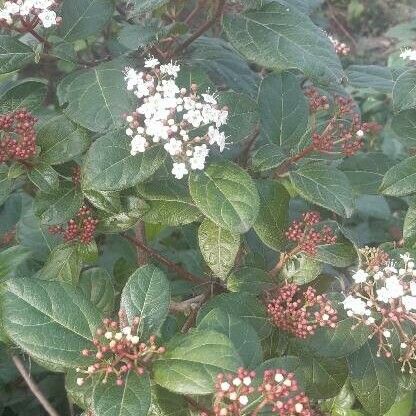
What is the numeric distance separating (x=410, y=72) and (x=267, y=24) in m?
0.38

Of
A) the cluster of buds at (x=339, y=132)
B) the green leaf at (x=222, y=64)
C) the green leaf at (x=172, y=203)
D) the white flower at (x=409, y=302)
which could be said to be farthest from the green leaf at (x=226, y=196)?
the green leaf at (x=222, y=64)

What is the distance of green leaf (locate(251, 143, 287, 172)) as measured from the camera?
4.74 feet

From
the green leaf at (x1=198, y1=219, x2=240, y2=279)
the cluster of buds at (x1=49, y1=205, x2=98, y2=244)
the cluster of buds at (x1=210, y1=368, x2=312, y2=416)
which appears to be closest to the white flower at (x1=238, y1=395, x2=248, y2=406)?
the cluster of buds at (x1=210, y1=368, x2=312, y2=416)

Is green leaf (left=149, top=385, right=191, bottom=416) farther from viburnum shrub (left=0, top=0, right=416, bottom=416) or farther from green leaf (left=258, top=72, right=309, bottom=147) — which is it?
green leaf (left=258, top=72, right=309, bottom=147)

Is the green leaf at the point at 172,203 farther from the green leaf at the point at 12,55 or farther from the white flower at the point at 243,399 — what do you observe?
the white flower at the point at 243,399

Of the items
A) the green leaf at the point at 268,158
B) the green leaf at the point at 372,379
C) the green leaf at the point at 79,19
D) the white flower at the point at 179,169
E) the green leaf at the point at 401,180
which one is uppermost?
the green leaf at the point at 79,19

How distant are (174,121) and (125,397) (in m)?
0.53

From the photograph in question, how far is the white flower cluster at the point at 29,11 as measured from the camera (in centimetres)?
131

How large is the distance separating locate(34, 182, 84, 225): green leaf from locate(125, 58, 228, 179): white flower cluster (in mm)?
244

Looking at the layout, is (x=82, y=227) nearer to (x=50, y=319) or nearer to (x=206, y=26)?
(x=50, y=319)

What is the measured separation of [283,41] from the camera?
1.41 metres

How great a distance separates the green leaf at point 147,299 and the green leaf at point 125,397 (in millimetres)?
112

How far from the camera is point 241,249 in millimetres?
1619

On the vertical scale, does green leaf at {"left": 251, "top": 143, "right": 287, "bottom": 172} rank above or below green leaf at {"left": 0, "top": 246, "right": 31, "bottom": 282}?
above
